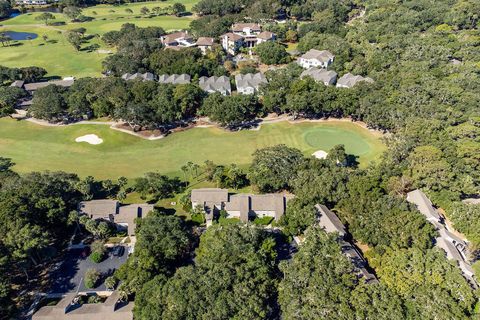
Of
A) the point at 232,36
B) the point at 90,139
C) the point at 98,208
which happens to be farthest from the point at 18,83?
the point at 232,36

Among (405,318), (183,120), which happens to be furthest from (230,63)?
(405,318)

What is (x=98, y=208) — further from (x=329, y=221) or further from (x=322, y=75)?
(x=322, y=75)

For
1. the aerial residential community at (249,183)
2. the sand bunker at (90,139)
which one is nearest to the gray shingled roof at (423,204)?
the aerial residential community at (249,183)

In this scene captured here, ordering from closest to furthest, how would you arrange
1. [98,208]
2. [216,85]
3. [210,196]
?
[98,208] → [210,196] → [216,85]

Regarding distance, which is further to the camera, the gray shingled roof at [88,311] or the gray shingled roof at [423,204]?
the gray shingled roof at [423,204]

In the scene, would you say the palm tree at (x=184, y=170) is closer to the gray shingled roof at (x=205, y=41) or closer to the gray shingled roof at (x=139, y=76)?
A: the gray shingled roof at (x=139, y=76)

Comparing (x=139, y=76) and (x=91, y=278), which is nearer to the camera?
(x=91, y=278)
